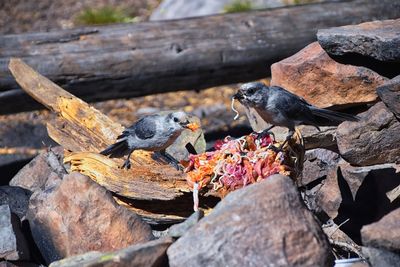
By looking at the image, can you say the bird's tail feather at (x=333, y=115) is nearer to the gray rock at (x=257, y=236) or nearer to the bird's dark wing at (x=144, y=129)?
the bird's dark wing at (x=144, y=129)

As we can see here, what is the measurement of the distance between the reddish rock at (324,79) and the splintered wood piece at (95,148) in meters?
1.34

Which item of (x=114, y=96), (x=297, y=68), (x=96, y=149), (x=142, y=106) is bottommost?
(x=142, y=106)

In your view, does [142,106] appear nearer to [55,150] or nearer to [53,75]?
[53,75]

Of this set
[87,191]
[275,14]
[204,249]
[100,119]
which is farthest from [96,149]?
[275,14]

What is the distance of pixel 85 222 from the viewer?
547cm

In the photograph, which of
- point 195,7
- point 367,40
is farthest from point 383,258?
point 195,7

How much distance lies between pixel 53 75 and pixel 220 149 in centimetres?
341

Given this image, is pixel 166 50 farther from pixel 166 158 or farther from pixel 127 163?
pixel 127 163

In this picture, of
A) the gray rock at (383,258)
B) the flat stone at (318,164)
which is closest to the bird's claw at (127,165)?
the flat stone at (318,164)

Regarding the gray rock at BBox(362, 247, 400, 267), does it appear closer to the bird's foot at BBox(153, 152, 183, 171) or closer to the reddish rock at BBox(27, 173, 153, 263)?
the reddish rock at BBox(27, 173, 153, 263)

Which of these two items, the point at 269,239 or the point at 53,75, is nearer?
the point at 269,239

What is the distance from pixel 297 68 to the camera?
22.4 feet

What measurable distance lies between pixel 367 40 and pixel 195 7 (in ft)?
20.1

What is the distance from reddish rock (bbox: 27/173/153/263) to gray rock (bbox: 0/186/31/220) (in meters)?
0.92
